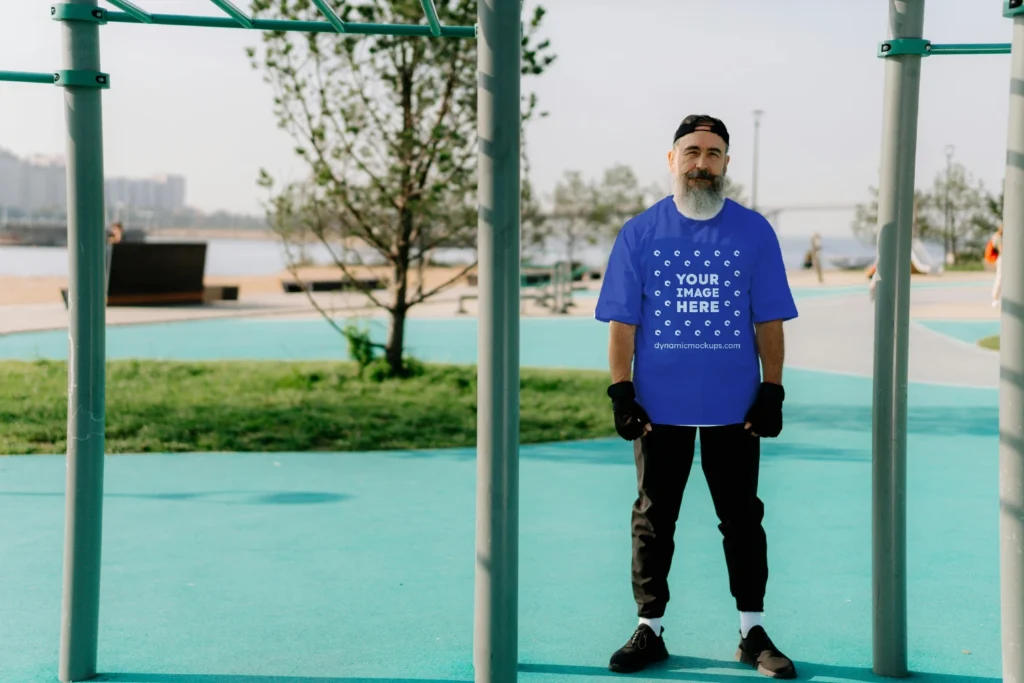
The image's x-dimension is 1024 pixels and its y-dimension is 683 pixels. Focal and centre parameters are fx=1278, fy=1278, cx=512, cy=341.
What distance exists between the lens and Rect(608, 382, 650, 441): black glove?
13.1 feet

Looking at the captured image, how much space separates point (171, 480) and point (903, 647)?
4.80 metres

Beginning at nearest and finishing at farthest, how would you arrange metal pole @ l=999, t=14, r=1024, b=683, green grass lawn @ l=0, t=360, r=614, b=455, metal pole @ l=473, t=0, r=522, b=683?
metal pole @ l=999, t=14, r=1024, b=683
metal pole @ l=473, t=0, r=522, b=683
green grass lawn @ l=0, t=360, r=614, b=455

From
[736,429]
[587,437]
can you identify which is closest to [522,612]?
[736,429]

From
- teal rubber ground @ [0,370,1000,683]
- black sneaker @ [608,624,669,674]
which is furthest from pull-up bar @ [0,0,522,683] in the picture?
black sneaker @ [608,624,669,674]

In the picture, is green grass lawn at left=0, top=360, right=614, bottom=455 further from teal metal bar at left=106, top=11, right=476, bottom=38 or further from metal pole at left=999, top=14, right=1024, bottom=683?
metal pole at left=999, top=14, right=1024, bottom=683

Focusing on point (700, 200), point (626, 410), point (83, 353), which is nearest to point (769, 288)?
point (700, 200)

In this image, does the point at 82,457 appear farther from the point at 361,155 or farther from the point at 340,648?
the point at 361,155

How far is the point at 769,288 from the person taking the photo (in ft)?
13.2

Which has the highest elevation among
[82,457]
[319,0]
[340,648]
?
[319,0]

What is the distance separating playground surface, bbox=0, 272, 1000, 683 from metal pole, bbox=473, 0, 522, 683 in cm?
59

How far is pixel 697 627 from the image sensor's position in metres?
4.66

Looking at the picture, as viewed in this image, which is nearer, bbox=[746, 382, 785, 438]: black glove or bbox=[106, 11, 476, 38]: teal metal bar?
bbox=[746, 382, 785, 438]: black glove

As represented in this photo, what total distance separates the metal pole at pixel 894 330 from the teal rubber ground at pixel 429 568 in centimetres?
30

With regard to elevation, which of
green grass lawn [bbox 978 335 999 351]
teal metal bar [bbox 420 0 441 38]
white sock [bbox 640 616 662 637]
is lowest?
white sock [bbox 640 616 662 637]
